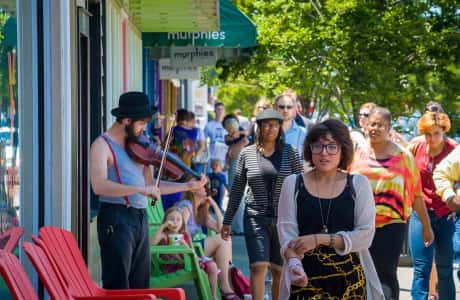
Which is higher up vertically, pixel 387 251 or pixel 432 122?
pixel 432 122

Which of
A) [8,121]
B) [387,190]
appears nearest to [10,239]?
[8,121]

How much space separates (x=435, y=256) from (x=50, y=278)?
433 cm

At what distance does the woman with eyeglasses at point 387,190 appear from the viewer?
778 cm

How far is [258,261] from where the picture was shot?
8.62 m

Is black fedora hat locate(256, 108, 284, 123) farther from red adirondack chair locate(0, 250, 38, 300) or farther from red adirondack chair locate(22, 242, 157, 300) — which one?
red adirondack chair locate(0, 250, 38, 300)

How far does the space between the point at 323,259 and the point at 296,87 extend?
10172 millimetres

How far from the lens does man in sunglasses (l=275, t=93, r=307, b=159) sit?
1057 centimetres

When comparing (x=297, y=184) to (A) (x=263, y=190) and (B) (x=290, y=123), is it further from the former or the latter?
(B) (x=290, y=123)

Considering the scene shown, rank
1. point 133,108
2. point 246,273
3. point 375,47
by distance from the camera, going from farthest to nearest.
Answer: point 375,47 → point 246,273 → point 133,108

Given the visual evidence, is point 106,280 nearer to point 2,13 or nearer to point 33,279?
point 33,279

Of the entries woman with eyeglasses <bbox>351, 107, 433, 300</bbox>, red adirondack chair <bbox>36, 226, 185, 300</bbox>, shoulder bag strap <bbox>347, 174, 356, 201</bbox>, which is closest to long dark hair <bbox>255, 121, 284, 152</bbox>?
woman with eyeglasses <bbox>351, 107, 433, 300</bbox>

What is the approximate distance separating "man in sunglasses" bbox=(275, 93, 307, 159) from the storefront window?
4382 millimetres

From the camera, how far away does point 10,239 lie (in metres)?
5.62

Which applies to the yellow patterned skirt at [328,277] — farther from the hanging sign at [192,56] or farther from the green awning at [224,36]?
the hanging sign at [192,56]
